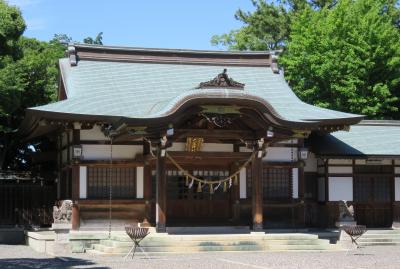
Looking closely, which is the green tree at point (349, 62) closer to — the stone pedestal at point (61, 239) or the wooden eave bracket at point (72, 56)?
the wooden eave bracket at point (72, 56)

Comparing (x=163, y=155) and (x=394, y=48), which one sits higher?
(x=394, y=48)

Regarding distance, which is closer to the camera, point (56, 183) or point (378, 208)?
point (378, 208)

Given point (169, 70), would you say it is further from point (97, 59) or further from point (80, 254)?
point (80, 254)

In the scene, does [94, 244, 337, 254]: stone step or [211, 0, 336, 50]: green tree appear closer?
[94, 244, 337, 254]: stone step

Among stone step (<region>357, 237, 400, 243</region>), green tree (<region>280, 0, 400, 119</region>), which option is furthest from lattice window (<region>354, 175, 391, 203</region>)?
green tree (<region>280, 0, 400, 119</region>)

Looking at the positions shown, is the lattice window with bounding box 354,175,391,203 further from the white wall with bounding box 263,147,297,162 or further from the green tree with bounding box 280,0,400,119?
the green tree with bounding box 280,0,400,119

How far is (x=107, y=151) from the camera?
822 inches

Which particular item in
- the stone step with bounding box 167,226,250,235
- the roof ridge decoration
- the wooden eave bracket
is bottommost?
the stone step with bounding box 167,226,250,235

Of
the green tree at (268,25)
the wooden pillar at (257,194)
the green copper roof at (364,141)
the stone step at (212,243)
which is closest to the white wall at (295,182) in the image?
the green copper roof at (364,141)

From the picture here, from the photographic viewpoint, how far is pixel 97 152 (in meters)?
20.8

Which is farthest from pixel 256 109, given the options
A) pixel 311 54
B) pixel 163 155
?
pixel 311 54

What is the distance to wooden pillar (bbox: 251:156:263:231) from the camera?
20.1 m

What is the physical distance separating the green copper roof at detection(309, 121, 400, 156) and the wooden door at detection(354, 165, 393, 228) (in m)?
0.92

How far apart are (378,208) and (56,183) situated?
39.0ft
